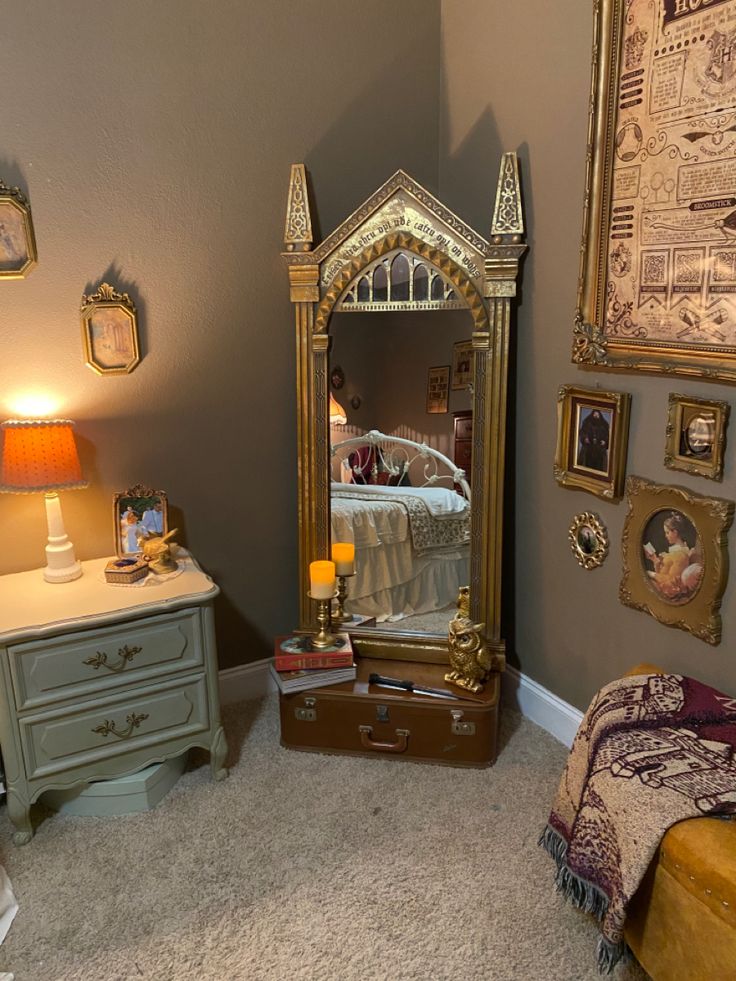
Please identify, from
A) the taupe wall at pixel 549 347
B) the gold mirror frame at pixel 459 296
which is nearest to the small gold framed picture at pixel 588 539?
the taupe wall at pixel 549 347

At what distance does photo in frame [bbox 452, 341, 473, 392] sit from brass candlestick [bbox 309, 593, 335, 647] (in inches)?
34.1

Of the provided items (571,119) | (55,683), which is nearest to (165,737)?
(55,683)

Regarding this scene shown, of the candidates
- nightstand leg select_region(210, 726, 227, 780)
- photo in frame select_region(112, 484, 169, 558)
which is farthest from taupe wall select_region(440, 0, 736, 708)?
photo in frame select_region(112, 484, 169, 558)

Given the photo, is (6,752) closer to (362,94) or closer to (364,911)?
(364,911)

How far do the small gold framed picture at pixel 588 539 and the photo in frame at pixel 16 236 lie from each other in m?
1.89

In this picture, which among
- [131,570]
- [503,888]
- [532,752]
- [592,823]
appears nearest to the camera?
[592,823]

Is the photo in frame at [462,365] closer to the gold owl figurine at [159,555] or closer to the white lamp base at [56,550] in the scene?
the gold owl figurine at [159,555]

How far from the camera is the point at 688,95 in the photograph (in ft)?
5.92

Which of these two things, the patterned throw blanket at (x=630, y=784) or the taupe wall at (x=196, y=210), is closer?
the patterned throw blanket at (x=630, y=784)

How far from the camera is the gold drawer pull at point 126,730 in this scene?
6.97ft

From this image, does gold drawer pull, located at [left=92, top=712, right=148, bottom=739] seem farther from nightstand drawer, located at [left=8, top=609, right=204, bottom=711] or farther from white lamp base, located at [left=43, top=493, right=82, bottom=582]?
white lamp base, located at [left=43, top=493, right=82, bottom=582]

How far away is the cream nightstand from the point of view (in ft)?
6.57

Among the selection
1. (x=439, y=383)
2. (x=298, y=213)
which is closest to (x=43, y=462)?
(x=298, y=213)

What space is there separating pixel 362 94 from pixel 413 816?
7.97 ft
